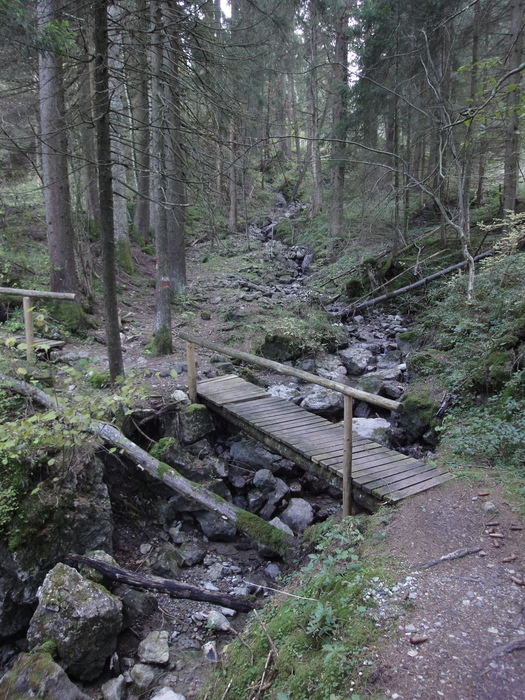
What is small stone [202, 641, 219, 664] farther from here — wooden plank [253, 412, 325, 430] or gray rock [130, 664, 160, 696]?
wooden plank [253, 412, 325, 430]

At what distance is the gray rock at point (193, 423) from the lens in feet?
22.7

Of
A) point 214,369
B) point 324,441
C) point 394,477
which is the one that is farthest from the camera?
point 214,369

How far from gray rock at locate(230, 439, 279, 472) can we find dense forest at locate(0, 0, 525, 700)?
36mm

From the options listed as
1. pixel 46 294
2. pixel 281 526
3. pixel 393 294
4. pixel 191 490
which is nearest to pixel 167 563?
pixel 191 490

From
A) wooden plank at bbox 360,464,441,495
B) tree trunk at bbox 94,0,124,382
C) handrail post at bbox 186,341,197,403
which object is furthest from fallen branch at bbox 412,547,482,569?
tree trunk at bbox 94,0,124,382

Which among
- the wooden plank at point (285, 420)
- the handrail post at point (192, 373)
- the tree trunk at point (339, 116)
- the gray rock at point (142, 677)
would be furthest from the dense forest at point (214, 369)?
the tree trunk at point (339, 116)

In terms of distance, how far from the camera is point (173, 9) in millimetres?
7699

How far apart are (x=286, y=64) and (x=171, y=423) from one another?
1924cm

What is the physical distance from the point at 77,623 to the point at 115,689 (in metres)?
0.60

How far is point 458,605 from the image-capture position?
9.60ft

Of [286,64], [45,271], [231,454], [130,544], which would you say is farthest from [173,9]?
[286,64]

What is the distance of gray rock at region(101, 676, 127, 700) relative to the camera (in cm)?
351

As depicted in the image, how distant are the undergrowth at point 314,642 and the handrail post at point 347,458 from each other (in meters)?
0.81

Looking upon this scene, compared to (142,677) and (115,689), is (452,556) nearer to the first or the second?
(142,677)
